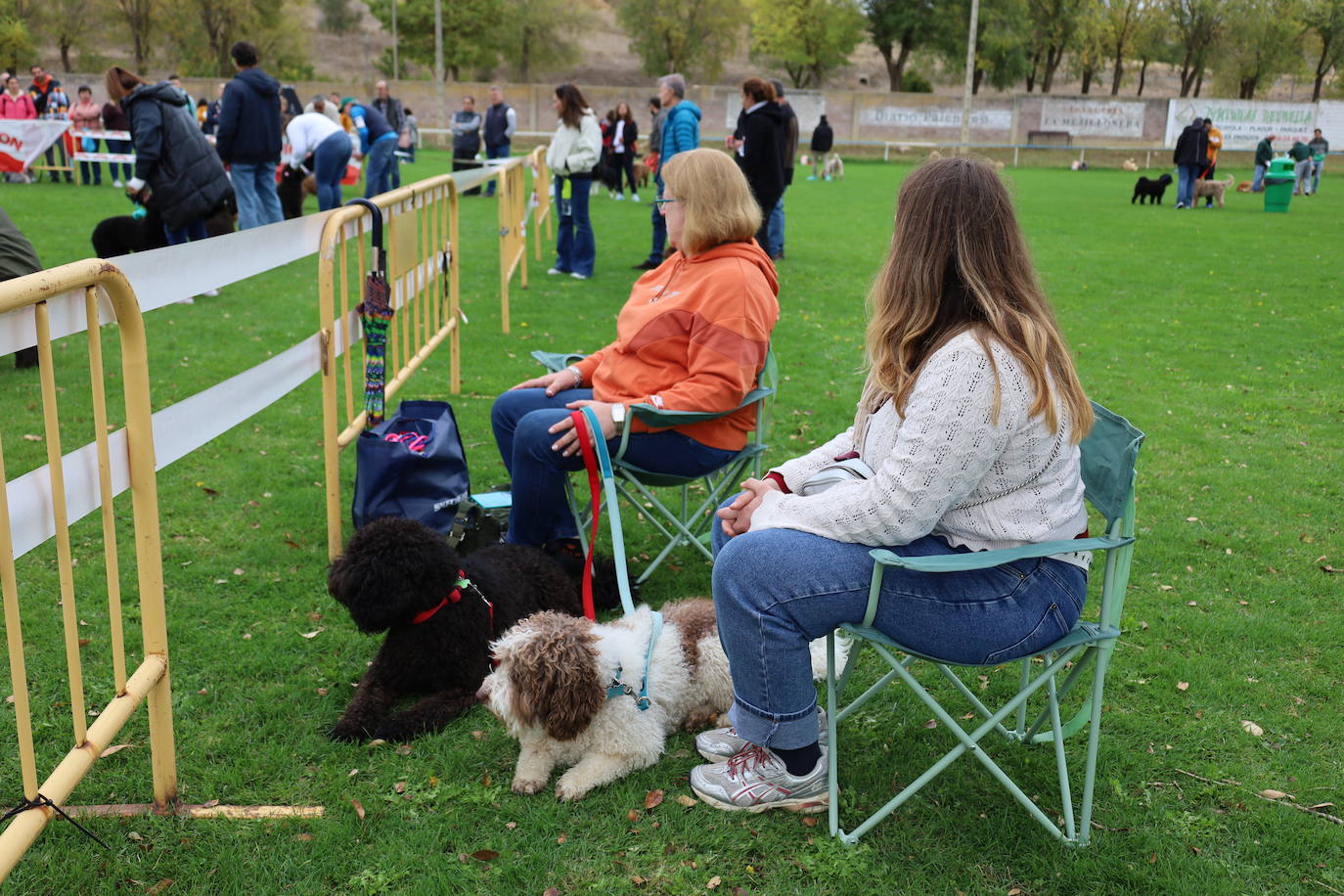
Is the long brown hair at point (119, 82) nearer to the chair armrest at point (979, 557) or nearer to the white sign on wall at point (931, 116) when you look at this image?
the chair armrest at point (979, 557)

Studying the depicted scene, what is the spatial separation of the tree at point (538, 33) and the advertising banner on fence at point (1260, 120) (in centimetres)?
3994

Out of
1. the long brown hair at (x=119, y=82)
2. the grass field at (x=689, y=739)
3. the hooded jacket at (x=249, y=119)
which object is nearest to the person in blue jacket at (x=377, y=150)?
the hooded jacket at (x=249, y=119)

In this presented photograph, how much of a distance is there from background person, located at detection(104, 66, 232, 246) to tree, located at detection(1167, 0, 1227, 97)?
204 feet

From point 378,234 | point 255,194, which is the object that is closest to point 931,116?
point 255,194

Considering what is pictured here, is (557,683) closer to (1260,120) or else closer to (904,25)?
(1260,120)

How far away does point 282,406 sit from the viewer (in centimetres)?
645

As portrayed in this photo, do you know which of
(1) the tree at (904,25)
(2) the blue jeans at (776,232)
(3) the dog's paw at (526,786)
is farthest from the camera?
(1) the tree at (904,25)

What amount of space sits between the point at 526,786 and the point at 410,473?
1.75 metres

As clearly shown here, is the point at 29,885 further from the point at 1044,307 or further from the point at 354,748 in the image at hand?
the point at 1044,307

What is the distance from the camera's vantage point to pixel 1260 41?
55.1 m

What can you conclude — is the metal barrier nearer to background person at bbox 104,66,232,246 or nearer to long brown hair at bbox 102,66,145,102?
background person at bbox 104,66,232,246

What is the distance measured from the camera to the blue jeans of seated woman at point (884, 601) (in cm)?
236

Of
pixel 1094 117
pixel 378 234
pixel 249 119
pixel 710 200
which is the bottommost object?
pixel 378 234

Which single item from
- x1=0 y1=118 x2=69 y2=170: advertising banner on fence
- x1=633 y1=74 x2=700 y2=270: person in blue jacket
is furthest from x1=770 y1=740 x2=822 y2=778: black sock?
x1=0 y1=118 x2=69 y2=170: advertising banner on fence
